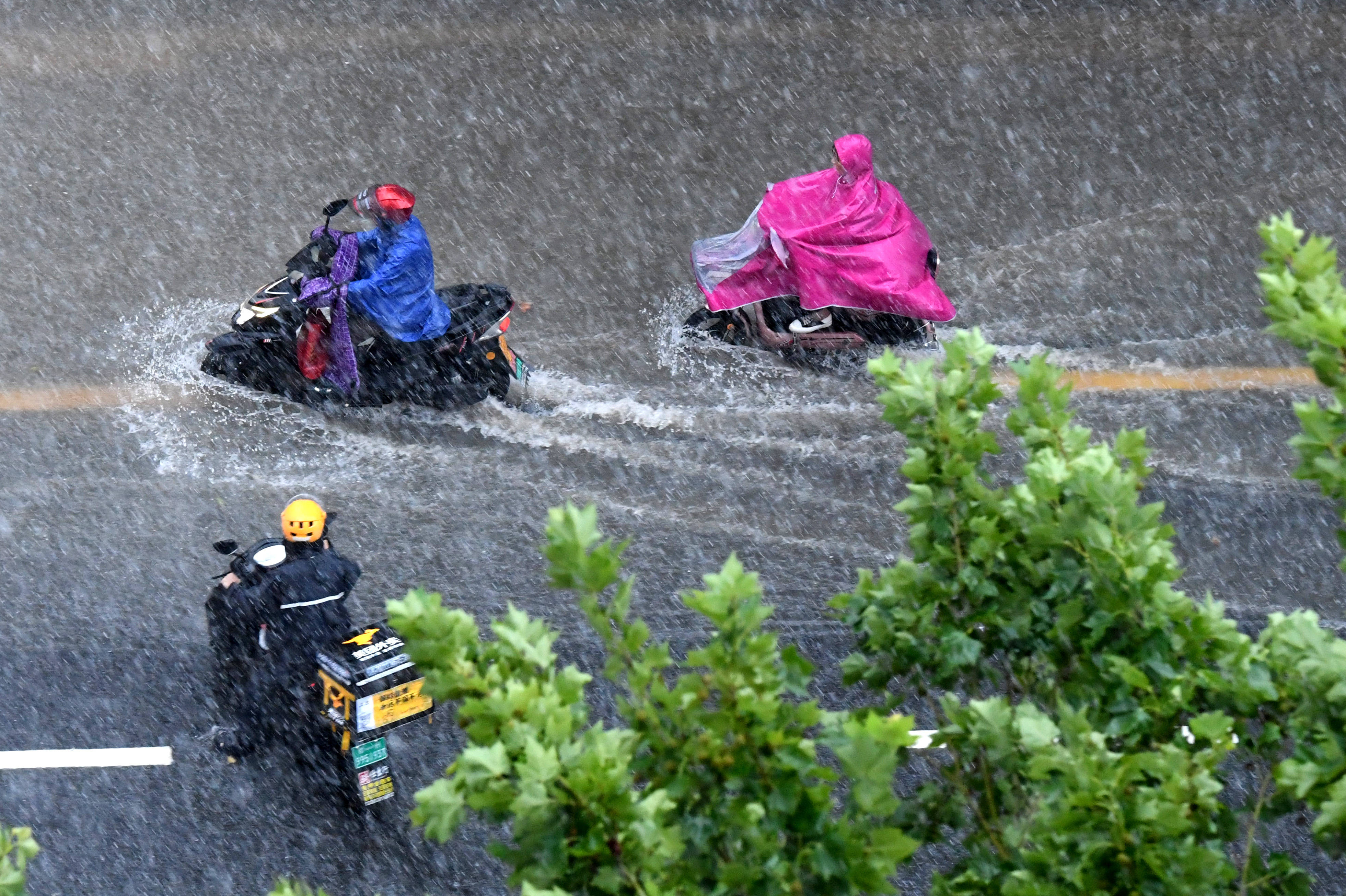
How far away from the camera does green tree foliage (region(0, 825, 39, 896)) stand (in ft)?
11.3

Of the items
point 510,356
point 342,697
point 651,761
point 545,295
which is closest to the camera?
point 651,761

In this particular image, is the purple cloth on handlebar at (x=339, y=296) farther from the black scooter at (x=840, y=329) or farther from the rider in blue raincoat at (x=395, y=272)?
the black scooter at (x=840, y=329)

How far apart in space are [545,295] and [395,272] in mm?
2145

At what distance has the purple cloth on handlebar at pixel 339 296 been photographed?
31.9 ft

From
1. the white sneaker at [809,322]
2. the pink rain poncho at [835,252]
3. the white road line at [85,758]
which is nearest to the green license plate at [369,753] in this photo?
the white road line at [85,758]

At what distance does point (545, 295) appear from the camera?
11656 mm

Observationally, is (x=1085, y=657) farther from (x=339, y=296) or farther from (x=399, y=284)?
(x=339, y=296)

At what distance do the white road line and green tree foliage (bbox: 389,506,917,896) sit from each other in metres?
5.01

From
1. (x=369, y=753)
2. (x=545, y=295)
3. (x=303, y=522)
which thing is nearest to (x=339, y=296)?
(x=545, y=295)

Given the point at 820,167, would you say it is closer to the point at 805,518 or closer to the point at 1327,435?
the point at 805,518

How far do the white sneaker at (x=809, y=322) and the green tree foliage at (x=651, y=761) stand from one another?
695cm

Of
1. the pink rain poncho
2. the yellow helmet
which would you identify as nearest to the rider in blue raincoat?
the pink rain poncho

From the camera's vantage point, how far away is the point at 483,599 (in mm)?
8969

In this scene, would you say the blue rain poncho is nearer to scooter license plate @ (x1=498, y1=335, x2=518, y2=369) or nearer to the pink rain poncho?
scooter license plate @ (x1=498, y1=335, x2=518, y2=369)
